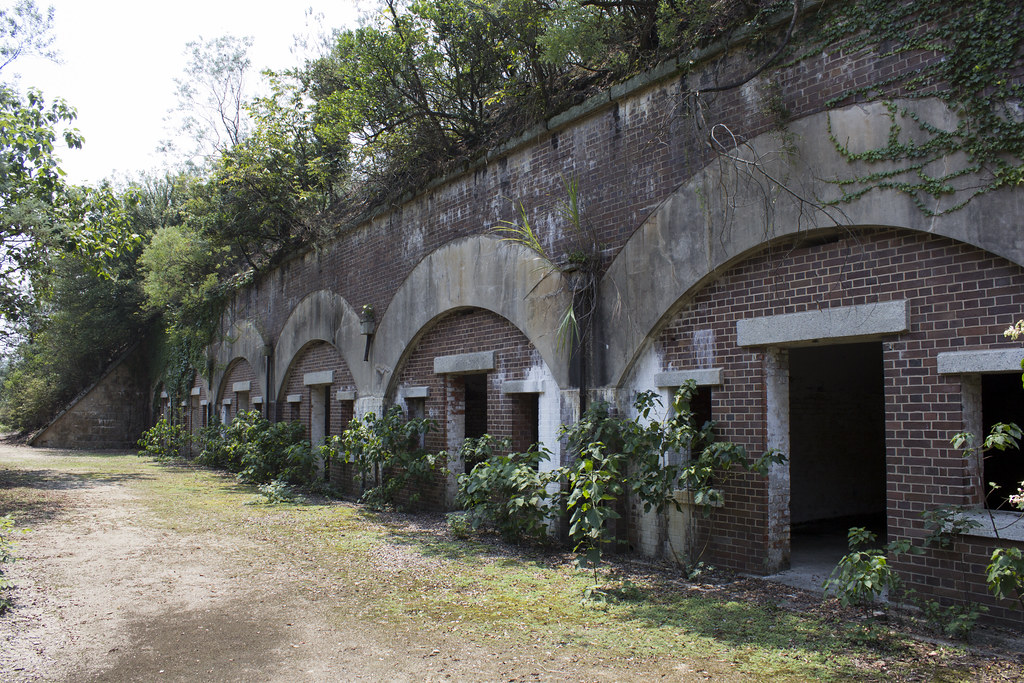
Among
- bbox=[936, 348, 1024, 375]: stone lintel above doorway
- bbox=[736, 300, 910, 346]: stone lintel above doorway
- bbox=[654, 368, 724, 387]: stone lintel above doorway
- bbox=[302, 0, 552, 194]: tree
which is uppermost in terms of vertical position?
bbox=[302, 0, 552, 194]: tree

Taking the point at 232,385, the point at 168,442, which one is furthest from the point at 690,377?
the point at 168,442

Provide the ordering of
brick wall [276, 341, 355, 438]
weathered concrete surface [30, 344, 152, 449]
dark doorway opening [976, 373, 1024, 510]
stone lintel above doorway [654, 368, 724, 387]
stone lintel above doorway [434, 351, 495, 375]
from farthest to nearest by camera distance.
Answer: weathered concrete surface [30, 344, 152, 449]
brick wall [276, 341, 355, 438]
stone lintel above doorway [434, 351, 495, 375]
dark doorway opening [976, 373, 1024, 510]
stone lintel above doorway [654, 368, 724, 387]

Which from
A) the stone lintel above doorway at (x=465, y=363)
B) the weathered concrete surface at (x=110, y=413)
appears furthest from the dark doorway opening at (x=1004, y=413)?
the weathered concrete surface at (x=110, y=413)

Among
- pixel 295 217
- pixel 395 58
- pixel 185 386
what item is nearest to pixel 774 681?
pixel 395 58

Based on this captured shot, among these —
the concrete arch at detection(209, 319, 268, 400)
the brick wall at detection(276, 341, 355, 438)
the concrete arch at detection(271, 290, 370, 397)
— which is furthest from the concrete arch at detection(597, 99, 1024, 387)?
the concrete arch at detection(209, 319, 268, 400)

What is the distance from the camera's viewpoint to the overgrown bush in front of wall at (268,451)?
13.1 metres

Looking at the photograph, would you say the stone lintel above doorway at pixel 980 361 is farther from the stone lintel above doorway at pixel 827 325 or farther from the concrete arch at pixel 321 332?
the concrete arch at pixel 321 332

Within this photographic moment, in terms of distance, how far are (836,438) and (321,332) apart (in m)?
8.81

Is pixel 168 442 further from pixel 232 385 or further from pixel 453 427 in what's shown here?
pixel 453 427

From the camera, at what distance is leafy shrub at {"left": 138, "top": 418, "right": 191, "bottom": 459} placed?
828 inches

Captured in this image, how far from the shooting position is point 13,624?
502 cm

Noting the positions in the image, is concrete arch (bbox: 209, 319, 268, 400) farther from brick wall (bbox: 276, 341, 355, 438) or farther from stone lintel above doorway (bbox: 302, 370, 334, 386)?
stone lintel above doorway (bbox: 302, 370, 334, 386)

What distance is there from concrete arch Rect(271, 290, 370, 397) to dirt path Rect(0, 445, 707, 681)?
15.3 feet

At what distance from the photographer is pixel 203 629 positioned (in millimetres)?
4969
